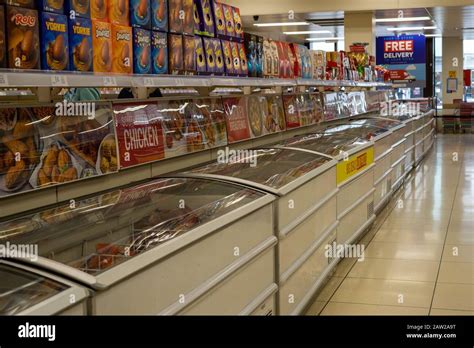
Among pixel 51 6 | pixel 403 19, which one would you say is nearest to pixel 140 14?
pixel 51 6

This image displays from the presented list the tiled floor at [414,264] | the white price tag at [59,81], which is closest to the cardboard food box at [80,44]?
the white price tag at [59,81]

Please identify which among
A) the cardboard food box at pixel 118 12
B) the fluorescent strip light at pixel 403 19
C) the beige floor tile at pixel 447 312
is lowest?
the beige floor tile at pixel 447 312

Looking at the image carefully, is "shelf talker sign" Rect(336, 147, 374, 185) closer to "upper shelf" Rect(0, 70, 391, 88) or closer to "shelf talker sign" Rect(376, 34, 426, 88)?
"upper shelf" Rect(0, 70, 391, 88)

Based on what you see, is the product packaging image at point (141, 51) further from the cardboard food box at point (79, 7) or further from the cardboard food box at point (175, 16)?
the cardboard food box at point (79, 7)

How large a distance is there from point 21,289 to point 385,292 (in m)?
3.54

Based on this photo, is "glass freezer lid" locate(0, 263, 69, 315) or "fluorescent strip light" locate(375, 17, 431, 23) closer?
"glass freezer lid" locate(0, 263, 69, 315)

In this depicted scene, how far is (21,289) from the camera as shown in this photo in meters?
1.87

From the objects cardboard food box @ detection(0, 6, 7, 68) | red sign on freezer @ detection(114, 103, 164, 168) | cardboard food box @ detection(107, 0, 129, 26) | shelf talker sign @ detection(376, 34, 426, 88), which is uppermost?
shelf talker sign @ detection(376, 34, 426, 88)

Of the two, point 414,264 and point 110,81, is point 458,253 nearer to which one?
point 414,264

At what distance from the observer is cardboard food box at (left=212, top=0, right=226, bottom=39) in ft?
14.0

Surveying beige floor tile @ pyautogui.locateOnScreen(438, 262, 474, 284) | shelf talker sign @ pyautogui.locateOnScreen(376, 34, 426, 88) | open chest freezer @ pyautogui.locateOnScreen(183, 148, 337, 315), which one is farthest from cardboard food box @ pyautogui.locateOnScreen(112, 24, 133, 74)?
shelf talker sign @ pyautogui.locateOnScreen(376, 34, 426, 88)

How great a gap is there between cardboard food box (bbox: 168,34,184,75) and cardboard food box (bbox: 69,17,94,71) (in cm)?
73

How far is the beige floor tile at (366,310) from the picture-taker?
4.43 m

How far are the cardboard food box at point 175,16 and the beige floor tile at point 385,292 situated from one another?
2.33 meters
